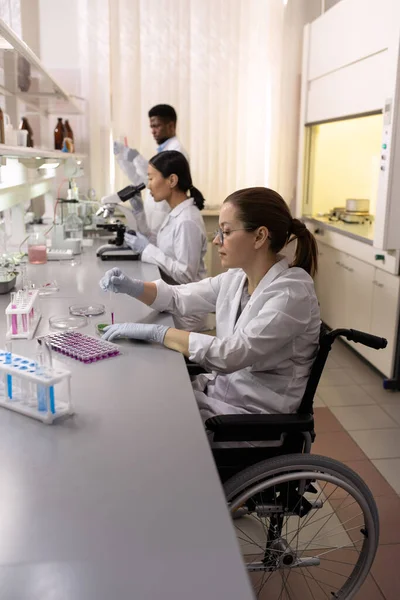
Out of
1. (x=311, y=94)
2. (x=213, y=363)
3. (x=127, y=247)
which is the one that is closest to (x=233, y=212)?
(x=213, y=363)

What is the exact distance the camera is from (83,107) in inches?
183

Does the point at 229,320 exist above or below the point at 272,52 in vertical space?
below

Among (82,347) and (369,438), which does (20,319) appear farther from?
(369,438)

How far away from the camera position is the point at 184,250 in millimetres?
2828

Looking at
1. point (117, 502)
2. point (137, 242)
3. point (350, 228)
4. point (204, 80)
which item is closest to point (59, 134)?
point (204, 80)

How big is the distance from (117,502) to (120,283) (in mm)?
1179

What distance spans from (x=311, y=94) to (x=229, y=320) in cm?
331

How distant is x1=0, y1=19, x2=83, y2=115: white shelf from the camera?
1751 millimetres

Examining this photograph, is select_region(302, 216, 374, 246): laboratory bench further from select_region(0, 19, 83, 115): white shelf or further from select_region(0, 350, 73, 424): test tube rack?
select_region(0, 350, 73, 424): test tube rack

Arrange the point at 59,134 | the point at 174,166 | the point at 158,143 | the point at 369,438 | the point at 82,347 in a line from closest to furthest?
the point at 82,347
the point at 369,438
the point at 174,166
the point at 158,143
the point at 59,134

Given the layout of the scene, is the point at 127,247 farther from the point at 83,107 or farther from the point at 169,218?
the point at 83,107

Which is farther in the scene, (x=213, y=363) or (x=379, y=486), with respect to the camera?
(x=379, y=486)

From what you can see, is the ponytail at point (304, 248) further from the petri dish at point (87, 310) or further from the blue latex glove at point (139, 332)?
the petri dish at point (87, 310)

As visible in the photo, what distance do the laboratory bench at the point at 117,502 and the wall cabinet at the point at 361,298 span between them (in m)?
2.20
